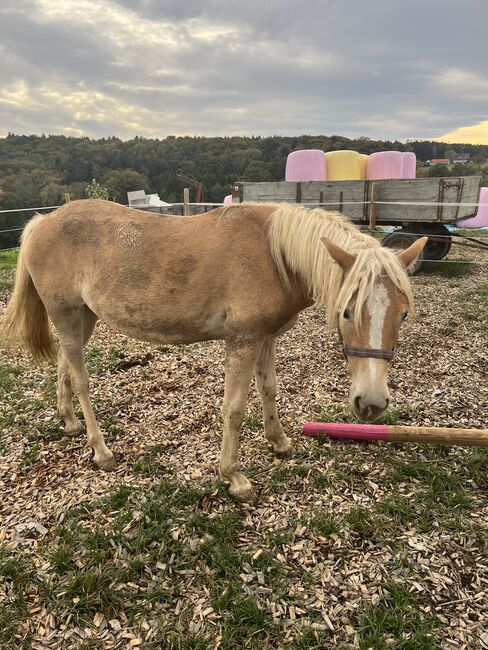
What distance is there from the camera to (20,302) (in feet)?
11.4

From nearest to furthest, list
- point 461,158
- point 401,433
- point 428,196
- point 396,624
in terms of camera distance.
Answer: point 396,624
point 401,433
point 428,196
point 461,158

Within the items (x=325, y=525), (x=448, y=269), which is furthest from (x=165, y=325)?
(x=448, y=269)

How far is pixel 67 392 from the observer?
3592mm

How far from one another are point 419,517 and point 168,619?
5.60 feet

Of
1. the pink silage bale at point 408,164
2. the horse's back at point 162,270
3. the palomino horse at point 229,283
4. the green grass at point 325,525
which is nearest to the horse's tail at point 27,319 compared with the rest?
the palomino horse at point 229,283

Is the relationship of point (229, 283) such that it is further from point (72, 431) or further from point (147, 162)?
point (147, 162)

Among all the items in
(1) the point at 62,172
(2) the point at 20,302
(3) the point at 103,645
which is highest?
(1) the point at 62,172

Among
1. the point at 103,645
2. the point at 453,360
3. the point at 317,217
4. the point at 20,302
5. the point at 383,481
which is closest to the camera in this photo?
the point at 103,645

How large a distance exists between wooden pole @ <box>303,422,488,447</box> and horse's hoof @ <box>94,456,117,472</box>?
1.64 meters

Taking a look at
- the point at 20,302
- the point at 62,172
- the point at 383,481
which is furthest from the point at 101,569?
the point at 62,172

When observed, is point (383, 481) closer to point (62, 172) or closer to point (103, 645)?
point (103, 645)

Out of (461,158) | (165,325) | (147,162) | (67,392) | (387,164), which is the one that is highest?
(147,162)

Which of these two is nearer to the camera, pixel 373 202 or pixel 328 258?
pixel 328 258

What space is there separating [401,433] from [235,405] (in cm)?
133
